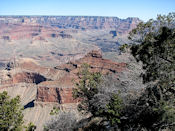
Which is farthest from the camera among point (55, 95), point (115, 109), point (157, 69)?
point (55, 95)

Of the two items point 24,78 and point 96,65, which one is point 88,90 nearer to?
point 96,65

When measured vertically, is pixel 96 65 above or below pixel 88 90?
below

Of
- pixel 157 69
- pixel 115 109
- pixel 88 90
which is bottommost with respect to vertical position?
pixel 88 90

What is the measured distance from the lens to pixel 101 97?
57.3 ft

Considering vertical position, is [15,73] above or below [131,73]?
below

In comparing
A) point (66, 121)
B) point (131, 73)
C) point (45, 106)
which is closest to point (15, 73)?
point (45, 106)

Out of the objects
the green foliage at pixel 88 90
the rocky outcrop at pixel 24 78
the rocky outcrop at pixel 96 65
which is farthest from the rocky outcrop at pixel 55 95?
the green foliage at pixel 88 90

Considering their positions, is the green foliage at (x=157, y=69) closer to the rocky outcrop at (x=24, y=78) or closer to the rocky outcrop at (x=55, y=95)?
the rocky outcrop at (x=55, y=95)

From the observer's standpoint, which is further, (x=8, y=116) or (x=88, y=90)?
(x=88, y=90)

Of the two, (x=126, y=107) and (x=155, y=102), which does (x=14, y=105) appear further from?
(x=155, y=102)

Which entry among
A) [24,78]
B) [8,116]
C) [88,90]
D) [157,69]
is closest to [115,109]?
[157,69]

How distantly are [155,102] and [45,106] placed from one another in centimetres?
5060

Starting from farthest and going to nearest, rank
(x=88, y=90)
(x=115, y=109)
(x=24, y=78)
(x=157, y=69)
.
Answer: (x=24, y=78), (x=88, y=90), (x=115, y=109), (x=157, y=69)

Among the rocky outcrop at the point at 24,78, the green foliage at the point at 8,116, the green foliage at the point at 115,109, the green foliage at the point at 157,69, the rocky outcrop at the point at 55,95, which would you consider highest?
the green foliage at the point at 157,69
